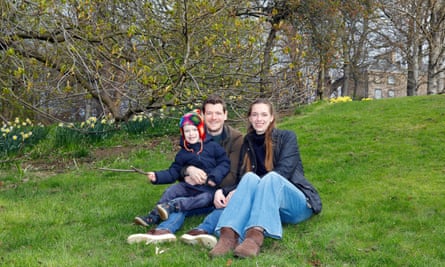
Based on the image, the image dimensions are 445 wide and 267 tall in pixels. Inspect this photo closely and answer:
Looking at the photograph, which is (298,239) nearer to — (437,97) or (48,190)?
(48,190)

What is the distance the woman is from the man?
134mm

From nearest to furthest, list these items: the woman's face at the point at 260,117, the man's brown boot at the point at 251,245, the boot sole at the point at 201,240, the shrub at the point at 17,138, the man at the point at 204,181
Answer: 1. the man's brown boot at the point at 251,245
2. the boot sole at the point at 201,240
3. the man at the point at 204,181
4. the woman's face at the point at 260,117
5. the shrub at the point at 17,138

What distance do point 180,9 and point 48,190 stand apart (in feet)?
9.79

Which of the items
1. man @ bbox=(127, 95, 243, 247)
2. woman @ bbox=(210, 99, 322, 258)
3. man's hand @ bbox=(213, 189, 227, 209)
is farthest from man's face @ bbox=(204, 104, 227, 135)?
man's hand @ bbox=(213, 189, 227, 209)

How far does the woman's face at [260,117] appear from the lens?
3.86 meters

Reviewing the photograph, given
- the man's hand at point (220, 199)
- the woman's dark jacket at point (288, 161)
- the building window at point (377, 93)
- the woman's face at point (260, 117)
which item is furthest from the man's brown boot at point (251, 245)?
the building window at point (377, 93)

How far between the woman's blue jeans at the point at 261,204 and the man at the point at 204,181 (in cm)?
22

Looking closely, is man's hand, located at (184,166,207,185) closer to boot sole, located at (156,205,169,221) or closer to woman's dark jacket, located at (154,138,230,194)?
woman's dark jacket, located at (154,138,230,194)

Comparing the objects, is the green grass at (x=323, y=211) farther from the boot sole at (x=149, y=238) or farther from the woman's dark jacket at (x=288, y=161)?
the woman's dark jacket at (x=288, y=161)

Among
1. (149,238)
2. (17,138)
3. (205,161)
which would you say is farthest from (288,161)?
(17,138)

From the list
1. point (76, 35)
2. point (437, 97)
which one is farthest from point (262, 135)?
point (437, 97)

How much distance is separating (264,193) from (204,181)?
2.63 ft

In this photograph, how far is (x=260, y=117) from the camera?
386cm

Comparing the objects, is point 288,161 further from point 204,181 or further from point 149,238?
point 149,238
